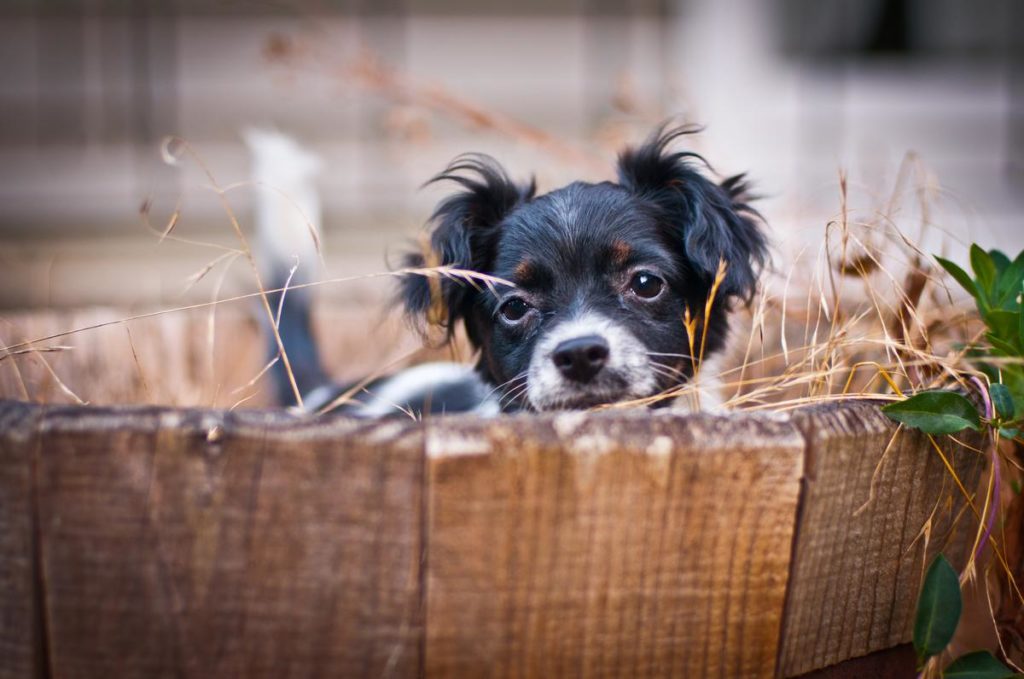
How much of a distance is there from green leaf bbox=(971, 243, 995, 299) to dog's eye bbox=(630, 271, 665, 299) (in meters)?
0.64

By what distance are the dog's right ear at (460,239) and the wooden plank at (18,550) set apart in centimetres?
105

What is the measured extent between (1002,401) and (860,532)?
0.29 meters

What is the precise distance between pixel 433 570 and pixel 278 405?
1901 millimetres

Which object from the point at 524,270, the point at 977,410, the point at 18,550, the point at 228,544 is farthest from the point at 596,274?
the point at 18,550

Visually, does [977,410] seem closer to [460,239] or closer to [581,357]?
[581,357]

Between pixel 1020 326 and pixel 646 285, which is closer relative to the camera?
pixel 1020 326

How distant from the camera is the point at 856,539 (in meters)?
1.19

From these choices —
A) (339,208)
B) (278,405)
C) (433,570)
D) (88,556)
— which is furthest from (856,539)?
(339,208)

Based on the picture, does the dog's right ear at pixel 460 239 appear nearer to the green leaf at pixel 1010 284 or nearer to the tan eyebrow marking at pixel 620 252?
the tan eyebrow marking at pixel 620 252

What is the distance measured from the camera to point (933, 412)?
3.87 feet

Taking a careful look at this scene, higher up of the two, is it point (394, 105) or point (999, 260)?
point (394, 105)

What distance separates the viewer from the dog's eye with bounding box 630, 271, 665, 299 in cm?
188

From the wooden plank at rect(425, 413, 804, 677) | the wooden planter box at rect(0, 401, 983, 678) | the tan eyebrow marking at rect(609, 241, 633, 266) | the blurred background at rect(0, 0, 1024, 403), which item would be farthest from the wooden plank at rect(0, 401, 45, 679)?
the blurred background at rect(0, 0, 1024, 403)

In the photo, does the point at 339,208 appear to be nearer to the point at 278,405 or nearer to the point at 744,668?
the point at 278,405
